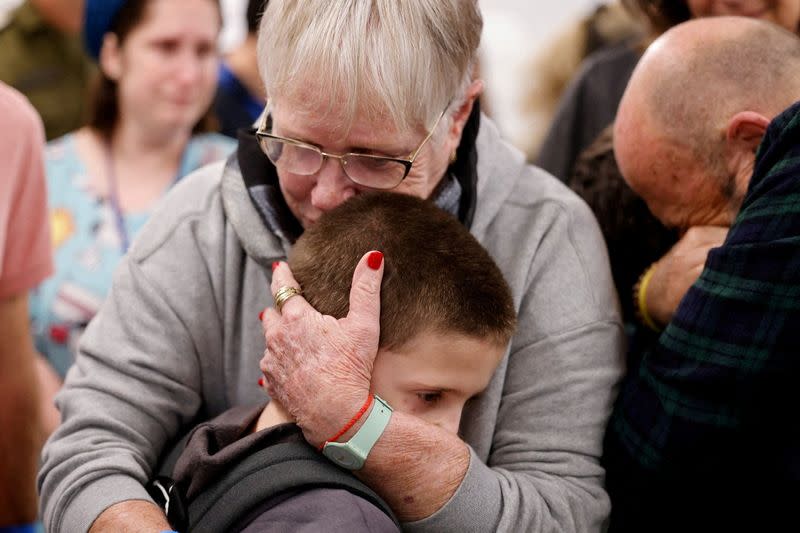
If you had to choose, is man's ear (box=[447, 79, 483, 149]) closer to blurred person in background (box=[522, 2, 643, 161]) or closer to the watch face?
the watch face

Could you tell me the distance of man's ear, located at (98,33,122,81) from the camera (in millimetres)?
3436

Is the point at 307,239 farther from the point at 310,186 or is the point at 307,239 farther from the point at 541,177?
the point at 541,177

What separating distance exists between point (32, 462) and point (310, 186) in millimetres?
1317

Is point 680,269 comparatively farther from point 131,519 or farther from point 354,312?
point 131,519

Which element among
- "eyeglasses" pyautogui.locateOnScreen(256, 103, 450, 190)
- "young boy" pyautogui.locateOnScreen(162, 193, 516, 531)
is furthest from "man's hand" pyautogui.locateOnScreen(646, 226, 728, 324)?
"eyeglasses" pyautogui.locateOnScreen(256, 103, 450, 190)

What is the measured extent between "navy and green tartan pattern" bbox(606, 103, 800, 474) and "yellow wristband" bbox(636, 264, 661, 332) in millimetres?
248

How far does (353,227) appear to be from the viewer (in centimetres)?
156

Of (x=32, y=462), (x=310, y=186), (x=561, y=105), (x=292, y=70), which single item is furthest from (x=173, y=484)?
(x=561, y=105)

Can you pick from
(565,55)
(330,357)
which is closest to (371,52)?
(330,357)

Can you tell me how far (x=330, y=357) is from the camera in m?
1.50

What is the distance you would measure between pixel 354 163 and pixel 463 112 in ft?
0.85

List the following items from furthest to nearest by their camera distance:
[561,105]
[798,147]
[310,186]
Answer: [561,105] < [310,186] < [798,147]

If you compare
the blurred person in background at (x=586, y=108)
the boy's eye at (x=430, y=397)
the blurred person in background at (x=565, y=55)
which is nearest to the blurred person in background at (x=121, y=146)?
the blurred person in background at (x=586, y=108)

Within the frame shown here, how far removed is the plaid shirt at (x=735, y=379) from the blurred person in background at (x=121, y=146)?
Result: 6.44 feet
